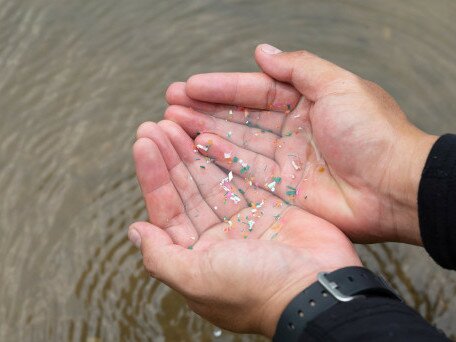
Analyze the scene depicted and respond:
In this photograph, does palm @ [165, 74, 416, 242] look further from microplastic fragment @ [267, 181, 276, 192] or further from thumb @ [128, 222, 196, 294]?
thumb @ [128, 222, 196, 294]

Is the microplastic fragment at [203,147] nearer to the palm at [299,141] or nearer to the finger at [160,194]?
the palm at [299,141]

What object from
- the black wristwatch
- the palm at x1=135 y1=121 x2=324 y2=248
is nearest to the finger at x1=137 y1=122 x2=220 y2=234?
the palm at x1=135 y1=121 x2=324 y2=248

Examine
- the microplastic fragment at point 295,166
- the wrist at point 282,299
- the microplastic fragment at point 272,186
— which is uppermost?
the microplastic fragment at point 295,166

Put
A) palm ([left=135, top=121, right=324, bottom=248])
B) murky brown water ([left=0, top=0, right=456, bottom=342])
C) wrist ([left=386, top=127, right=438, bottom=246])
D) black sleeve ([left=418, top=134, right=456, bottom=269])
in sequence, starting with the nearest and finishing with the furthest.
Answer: black sleeve ([left=418, top=134, right=456, bottom=269]) < wrist ([left=386, top=127, right=438, bottom=246]) < palm ([left=135, top=121, right=324, bottom=248]) < murky brown water ([left=0, top=0, right=456, bottom=342])

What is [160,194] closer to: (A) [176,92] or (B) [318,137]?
(A) [176,92]

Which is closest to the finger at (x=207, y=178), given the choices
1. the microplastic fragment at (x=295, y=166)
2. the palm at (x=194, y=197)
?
the palm at (x=194, y=197)

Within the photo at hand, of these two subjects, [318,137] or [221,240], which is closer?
[221,240]

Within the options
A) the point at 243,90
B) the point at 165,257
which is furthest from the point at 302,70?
the point at 165,257
